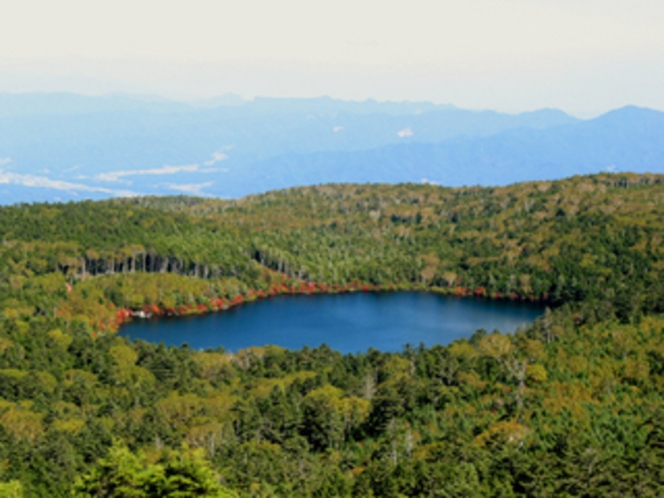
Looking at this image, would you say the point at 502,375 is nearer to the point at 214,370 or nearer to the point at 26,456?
the point at 214,370

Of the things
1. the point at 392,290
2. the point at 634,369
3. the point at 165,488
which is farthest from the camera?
the point at 392,290

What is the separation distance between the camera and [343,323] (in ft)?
388

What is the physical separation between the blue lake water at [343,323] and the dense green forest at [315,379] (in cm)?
615

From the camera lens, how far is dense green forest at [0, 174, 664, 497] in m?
43.5

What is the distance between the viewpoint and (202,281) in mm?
133625

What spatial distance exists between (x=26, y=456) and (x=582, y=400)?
4263 centimetres

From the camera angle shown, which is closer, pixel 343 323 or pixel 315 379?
pixel 315 379

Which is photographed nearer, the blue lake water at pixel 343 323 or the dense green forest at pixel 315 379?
the dense green forest at pixel 315 379

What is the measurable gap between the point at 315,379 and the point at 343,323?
49124 millimetres

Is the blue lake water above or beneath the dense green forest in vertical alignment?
beneath

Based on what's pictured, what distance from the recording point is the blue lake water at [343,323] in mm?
105688

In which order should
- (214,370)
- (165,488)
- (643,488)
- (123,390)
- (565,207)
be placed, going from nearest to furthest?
(165,488)
(643,488)
(123,390)
(214,370)
(565,207)

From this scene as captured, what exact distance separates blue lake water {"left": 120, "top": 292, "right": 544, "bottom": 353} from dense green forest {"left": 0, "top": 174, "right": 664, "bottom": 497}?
6147 mm

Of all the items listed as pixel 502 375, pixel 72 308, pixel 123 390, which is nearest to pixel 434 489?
pixel 502 375
